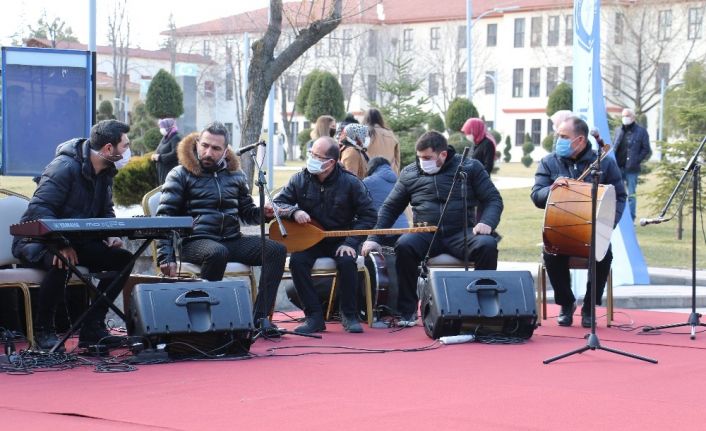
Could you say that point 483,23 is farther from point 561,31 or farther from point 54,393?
point 54,393

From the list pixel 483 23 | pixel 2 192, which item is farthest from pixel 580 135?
pixel 483 23

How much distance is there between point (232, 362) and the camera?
731cm

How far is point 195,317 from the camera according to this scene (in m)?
7.40

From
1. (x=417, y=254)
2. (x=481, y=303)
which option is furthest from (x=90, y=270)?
(x=481, y=303)

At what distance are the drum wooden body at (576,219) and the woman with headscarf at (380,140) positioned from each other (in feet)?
8.72

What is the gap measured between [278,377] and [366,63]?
193 feet

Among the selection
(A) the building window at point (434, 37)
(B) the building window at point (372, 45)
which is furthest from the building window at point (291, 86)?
(A) the building window at point (434, 37)

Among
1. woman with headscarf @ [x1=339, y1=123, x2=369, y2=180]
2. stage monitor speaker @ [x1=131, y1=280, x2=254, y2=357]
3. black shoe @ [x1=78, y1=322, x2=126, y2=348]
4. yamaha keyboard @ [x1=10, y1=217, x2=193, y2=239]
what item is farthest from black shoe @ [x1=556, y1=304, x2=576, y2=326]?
black shoe @ [x1=78, y1=322, x2=126, y2=348]

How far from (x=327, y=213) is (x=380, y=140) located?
2.30 metres

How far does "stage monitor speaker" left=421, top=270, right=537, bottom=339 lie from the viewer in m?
8.23

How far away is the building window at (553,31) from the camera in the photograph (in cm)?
6700

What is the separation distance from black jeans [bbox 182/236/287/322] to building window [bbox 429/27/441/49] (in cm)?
6228

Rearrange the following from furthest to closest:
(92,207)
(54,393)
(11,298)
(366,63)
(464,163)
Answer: (366,63), (464,163), (11,298), (92,207), (54,393)

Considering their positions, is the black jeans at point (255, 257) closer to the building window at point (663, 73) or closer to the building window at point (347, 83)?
the building window at point (663, 73)
